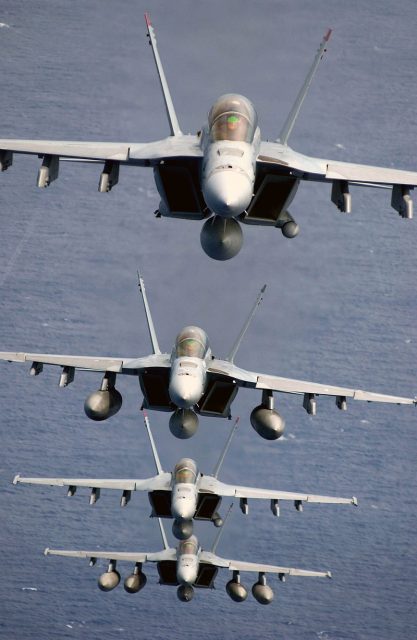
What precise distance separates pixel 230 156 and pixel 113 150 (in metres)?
3.26

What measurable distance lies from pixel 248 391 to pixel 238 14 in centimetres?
2741

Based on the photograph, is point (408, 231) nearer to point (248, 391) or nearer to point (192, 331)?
point (248, 391)

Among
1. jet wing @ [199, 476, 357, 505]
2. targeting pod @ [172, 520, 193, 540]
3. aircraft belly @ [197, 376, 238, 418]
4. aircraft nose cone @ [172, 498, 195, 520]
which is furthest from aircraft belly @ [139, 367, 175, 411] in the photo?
jet wing @ [199, 476, 357, 505]

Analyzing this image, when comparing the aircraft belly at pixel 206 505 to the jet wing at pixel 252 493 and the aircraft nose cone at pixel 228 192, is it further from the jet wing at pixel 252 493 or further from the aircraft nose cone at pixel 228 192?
the aircraft nose cone at pixel 228 192

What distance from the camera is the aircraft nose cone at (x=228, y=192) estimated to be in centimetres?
4094

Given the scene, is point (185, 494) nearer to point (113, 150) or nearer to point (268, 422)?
point (268, 422)

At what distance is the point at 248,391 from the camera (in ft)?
315

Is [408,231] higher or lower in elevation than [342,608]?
higher

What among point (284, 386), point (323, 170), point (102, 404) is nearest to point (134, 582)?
point (284, 386)

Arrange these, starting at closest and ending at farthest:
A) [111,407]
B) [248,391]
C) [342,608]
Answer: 1. [111,407]
2. [342,608]
3. [248,391]

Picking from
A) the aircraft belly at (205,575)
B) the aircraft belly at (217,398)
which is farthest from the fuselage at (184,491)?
the aircraft belly at (205,575)

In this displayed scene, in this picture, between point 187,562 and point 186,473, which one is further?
point 187,562

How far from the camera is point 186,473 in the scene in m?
60.5

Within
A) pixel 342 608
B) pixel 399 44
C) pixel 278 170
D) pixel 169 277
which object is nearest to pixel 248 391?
pixel 169 277
